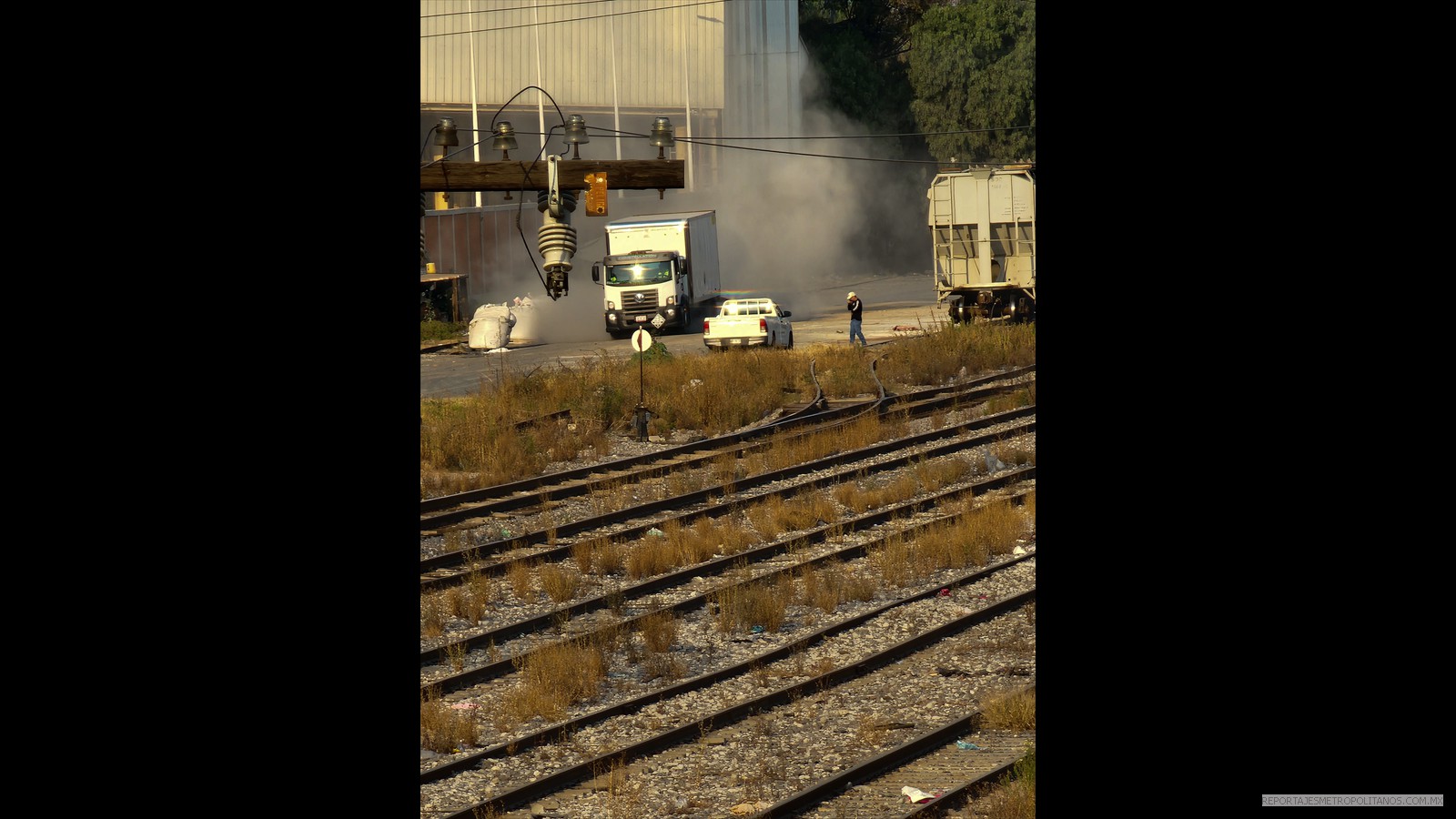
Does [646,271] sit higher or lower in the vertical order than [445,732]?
higher

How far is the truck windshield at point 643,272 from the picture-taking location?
3938 centimetres

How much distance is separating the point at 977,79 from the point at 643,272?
29.7m

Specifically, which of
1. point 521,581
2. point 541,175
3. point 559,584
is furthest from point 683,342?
point 559,584

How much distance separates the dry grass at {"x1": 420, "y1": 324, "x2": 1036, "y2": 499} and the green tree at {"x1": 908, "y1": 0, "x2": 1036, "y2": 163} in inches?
1285

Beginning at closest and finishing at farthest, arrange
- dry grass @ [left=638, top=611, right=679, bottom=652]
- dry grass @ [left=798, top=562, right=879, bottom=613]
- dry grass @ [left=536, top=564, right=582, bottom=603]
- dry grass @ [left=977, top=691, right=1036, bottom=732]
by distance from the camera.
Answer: dry grass @ [left=977, top=691, right=1036, bottom=732], dry grass @ [left=638, top=611, right=679, bottom=652], dry grass @ [left=798, top=562, right=879, bottom=613], dry grass @ [left=536, top=564, right=582, bottom=603]

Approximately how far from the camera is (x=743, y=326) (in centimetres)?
3316

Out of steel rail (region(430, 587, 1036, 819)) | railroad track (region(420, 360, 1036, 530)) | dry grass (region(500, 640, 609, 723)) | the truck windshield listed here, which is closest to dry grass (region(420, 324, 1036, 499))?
railroad track (region(420, 360, 1036, 530))

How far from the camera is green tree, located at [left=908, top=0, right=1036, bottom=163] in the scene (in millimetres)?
62562

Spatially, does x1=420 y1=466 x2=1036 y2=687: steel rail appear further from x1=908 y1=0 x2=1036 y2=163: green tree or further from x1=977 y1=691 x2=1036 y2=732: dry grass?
x1=908 y1=0 x2=1036 y2=163: green tree

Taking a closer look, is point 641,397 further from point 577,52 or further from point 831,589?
point 577,52

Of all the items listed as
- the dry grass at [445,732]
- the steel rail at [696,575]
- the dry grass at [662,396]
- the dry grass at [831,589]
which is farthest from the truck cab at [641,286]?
the dry grass at [445,732]
